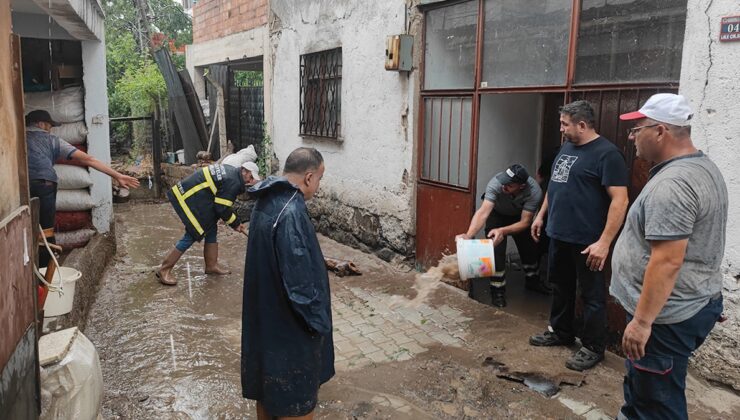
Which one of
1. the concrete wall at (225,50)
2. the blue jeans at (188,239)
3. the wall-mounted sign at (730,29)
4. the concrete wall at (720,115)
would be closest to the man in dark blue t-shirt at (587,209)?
the concrete wall at (720,115)

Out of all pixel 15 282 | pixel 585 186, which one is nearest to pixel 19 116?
pixel 15 282

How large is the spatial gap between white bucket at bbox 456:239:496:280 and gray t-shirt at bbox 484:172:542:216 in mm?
739

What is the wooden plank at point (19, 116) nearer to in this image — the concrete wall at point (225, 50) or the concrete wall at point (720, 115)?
the concrete wall at point (720, 115)

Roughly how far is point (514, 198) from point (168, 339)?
3.27 m

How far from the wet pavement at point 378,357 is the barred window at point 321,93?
2.58m

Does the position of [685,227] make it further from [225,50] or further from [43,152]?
[225,50]

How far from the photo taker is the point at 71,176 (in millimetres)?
6316

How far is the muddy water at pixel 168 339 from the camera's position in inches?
A: 141

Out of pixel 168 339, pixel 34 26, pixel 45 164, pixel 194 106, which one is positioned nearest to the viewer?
pixel 168 339

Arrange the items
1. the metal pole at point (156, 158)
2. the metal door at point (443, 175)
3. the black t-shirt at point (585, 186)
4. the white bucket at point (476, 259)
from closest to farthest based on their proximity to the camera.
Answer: the black t-shirt at point (585, 186) < the white bucket at point (476, 259) < the metal door at point (443, 175) < the metal pole at point (156, 158)

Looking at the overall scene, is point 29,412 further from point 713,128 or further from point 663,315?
point 713,128

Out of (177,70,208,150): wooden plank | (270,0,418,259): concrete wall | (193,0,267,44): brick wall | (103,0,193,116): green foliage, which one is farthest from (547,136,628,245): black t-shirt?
(103,0,193,116): green foliage

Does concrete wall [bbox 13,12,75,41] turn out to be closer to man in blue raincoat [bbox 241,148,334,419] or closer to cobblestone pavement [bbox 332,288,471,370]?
cobblestone pavement [bbox 332,288,471,370]

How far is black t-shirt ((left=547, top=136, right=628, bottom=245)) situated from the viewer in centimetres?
377
